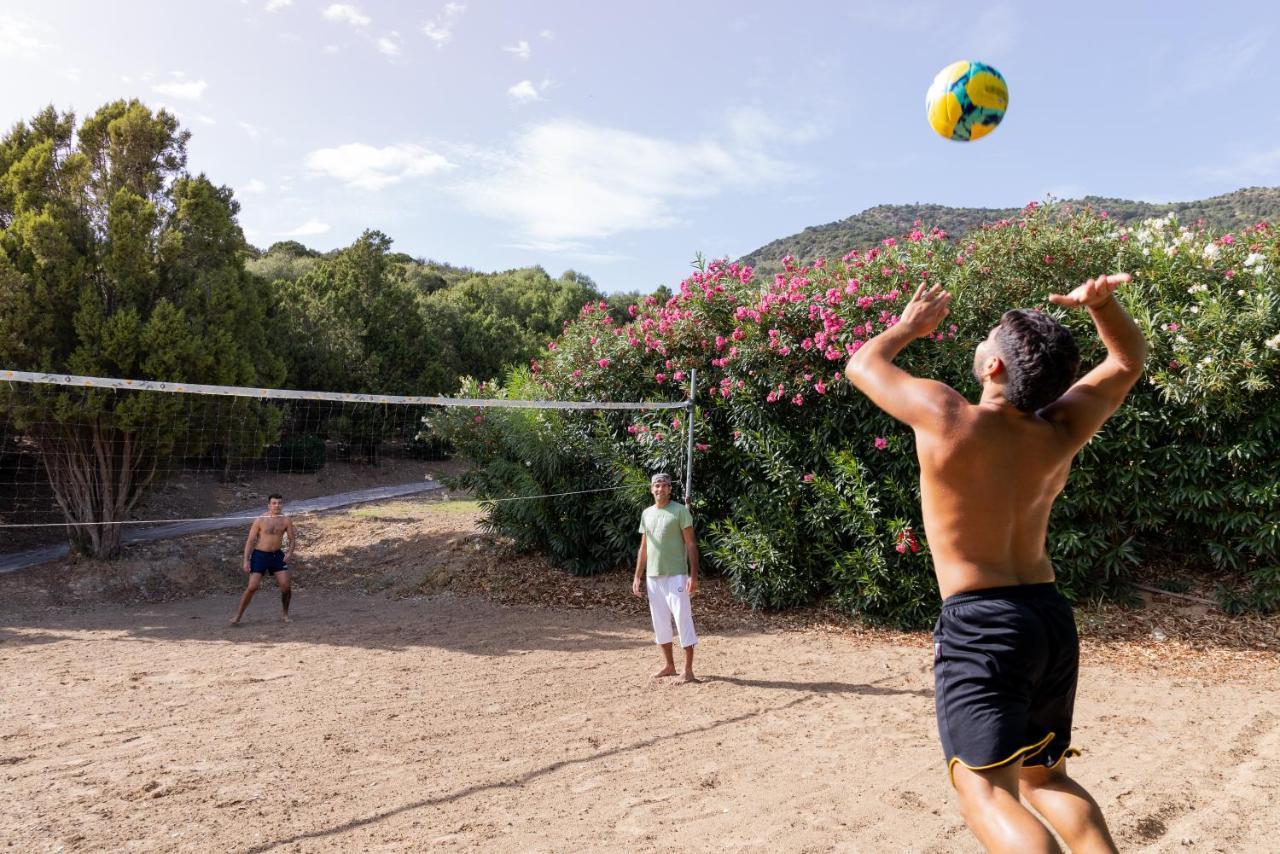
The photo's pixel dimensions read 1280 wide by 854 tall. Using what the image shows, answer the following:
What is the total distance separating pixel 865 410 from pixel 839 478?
71 cm

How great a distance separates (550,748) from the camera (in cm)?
476

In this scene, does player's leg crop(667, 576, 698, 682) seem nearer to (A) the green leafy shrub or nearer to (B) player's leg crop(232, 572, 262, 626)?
(B) player's leg crop(232, 572, 262, 626)

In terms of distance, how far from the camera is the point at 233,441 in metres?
12.3

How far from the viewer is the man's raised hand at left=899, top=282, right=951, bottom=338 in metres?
2.46

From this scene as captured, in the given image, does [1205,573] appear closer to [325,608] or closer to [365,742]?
[365,742]

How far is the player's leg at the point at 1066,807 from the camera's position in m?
2.19

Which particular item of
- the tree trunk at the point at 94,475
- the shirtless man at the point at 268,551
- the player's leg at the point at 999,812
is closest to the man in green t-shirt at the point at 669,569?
the player's leg at the point at 999,812

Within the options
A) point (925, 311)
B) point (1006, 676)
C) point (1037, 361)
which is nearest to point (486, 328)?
point (925, 311)

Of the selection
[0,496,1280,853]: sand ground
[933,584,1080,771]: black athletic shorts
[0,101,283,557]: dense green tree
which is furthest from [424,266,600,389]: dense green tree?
[933,584,1080,771]: black athletic shorts

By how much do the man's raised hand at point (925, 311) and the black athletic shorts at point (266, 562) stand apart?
826cm

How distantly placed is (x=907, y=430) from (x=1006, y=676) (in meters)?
Answer: 5.89

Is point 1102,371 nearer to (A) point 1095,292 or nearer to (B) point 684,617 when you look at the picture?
(A) point 1095,292

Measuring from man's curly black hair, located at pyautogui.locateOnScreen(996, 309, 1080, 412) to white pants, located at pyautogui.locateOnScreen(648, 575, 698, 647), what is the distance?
13.8ft

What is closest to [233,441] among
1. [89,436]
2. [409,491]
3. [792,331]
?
[89,436]
